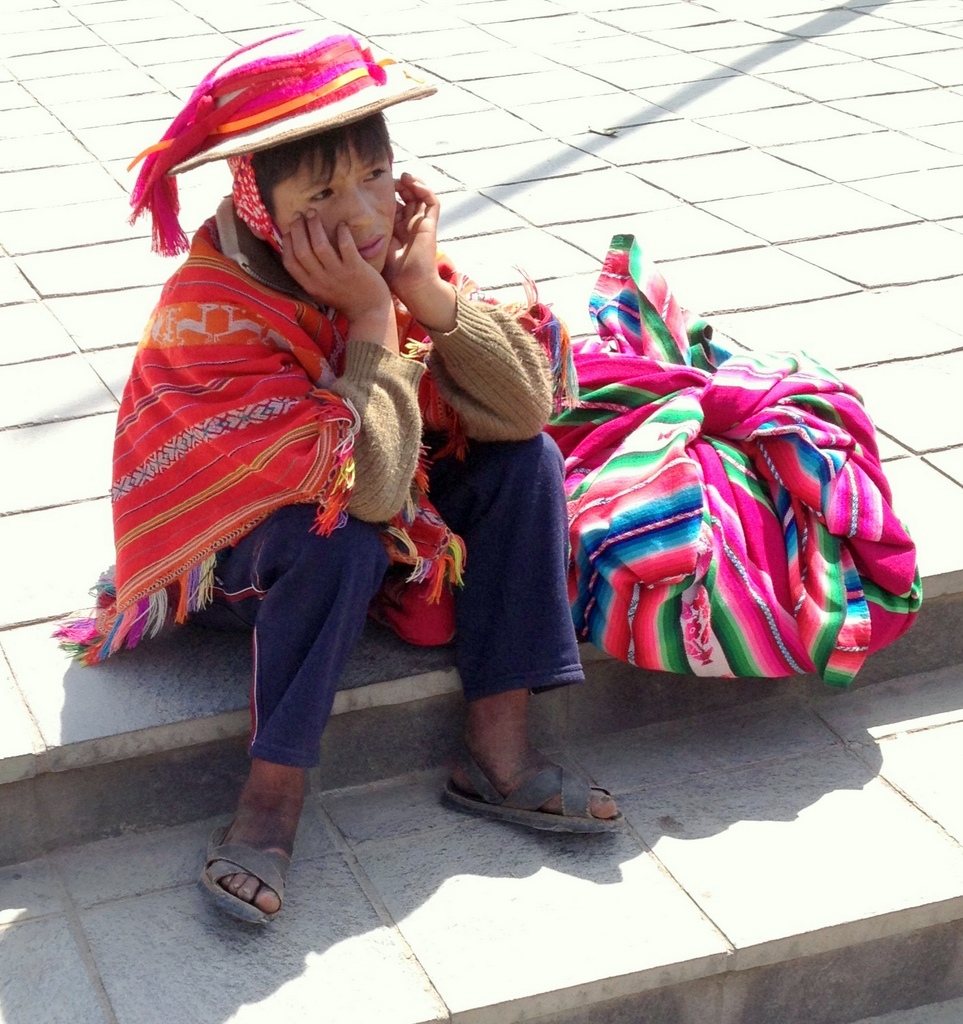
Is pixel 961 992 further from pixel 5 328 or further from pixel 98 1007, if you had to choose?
pixel 5 328

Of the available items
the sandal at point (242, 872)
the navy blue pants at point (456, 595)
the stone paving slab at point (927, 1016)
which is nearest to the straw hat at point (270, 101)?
the navy blue pants at point (456, 595)

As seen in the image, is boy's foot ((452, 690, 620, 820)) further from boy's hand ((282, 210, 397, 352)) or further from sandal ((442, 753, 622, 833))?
boy's hand ((282, 210, 397, 352))

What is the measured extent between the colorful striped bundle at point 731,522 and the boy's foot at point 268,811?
2.00ft

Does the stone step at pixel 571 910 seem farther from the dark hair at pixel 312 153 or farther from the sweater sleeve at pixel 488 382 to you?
the dark hair at pixel 312 153

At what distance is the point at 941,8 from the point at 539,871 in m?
5.78

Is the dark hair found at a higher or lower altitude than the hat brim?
lower

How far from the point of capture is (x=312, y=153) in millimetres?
2434

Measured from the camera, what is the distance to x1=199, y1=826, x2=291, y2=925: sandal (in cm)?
246

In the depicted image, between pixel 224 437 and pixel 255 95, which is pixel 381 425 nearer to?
pixel 224 437

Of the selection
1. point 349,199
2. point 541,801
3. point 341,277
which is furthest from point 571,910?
point 349,199

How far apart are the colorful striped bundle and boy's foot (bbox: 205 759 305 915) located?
24.0 inches

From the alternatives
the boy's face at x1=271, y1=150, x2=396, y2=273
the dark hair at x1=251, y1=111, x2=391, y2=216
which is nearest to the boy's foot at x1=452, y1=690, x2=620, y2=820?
the boy's face at x1=271, y1=150, x2=396, y2=273

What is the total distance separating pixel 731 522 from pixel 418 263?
75cm

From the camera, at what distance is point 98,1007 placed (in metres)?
2.34
